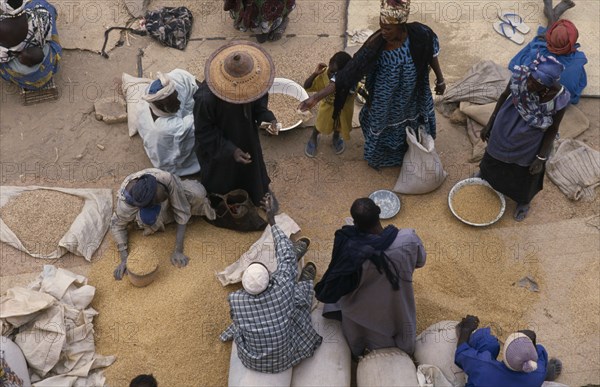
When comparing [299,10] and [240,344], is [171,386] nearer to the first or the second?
[240,344]

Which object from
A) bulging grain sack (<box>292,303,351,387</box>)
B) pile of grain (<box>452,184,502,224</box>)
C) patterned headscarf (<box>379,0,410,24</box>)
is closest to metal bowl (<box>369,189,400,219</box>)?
pile of grain (<box>452,184,502,224</box>)

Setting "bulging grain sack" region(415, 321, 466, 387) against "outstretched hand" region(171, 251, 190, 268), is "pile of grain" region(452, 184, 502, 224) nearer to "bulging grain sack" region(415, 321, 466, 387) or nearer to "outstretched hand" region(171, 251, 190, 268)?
"bulging grain sack" region(415, 321, 466, 387)

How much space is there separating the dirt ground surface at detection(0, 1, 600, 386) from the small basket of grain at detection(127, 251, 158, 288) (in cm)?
8

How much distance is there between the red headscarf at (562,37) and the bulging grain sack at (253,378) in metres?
3.35

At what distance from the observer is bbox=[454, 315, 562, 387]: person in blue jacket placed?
3.26 m

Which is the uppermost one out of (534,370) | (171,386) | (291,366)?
(534,370)

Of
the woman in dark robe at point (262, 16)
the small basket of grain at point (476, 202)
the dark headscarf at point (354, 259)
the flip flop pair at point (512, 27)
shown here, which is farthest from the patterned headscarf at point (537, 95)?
the woman in dark robe at point (262, 16)

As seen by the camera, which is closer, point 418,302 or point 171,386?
point 171,386

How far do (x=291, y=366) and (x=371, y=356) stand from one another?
502 mm

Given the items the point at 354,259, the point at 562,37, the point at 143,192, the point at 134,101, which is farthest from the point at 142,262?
the point at 562,37

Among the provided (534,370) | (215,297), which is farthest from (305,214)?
(534,370)

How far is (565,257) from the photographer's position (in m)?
4.70

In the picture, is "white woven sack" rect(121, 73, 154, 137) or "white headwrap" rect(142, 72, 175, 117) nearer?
"white headwrap" rect(142, 72, 175, 117)

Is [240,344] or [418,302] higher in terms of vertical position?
[240,344]
